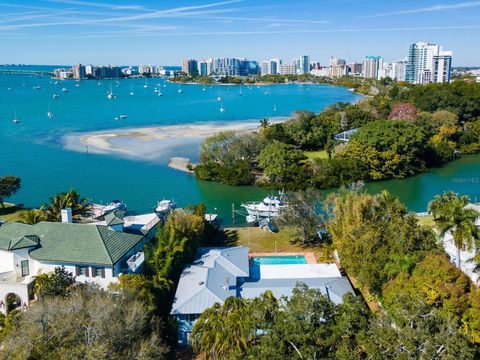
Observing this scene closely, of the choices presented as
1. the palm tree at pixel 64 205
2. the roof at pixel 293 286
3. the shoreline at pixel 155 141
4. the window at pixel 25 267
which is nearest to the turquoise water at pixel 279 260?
the roof at pixel 293 286

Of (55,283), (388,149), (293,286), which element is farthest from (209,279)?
(388,149)

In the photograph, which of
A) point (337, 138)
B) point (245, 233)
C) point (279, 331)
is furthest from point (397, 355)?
point (337, 138)

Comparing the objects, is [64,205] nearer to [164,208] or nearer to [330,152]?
[164,208]

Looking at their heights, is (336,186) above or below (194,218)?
below

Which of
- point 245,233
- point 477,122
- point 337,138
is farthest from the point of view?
point 477,122

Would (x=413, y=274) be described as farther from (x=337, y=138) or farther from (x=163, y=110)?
(x=163, y=110)

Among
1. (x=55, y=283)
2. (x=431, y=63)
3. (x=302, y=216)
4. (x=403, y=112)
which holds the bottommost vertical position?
(x=302, y=216)

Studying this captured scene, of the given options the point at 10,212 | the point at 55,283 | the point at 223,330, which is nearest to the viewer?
the point at 223,330
